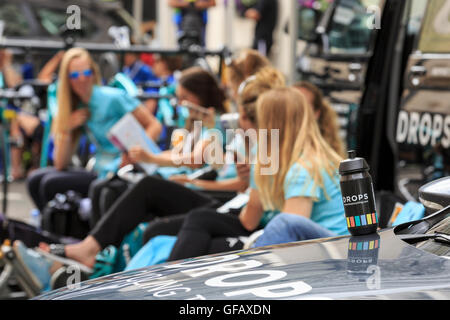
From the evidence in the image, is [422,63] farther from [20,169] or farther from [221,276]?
[20,169]

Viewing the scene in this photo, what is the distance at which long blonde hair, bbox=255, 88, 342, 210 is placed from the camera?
12.1 ft

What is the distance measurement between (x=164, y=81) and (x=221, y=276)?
579cm

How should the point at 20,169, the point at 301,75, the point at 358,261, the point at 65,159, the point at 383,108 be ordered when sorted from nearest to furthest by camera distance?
1. the point at 358,261
2. the point at 383,108
3. the point at 65,159
4. the point at 301,75
5. the point at 20,169

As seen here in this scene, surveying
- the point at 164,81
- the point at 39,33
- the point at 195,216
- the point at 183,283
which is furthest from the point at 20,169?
the point at 183,283

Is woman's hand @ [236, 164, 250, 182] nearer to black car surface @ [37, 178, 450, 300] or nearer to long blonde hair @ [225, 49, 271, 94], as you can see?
long blonde hair @ [225, 49, 271, 94]

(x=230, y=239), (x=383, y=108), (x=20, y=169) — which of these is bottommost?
(x=20, y=169)

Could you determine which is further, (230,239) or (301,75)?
(301,75)

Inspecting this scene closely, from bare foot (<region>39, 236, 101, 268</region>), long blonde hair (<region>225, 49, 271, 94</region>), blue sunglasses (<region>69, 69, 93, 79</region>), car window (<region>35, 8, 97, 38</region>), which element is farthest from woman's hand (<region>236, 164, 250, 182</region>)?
car window (<region>35, 8, 97, 38</region>)

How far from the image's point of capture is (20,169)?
10.1 metres

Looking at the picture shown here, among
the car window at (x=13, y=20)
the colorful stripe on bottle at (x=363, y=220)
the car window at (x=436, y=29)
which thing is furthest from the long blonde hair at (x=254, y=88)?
the car window at (x=13, y=20)

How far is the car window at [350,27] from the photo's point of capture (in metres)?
5.89

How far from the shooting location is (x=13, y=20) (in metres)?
11.3

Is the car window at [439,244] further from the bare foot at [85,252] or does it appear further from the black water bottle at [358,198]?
the bare foot at [85,252]

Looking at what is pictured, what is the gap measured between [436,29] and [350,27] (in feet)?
7.83
